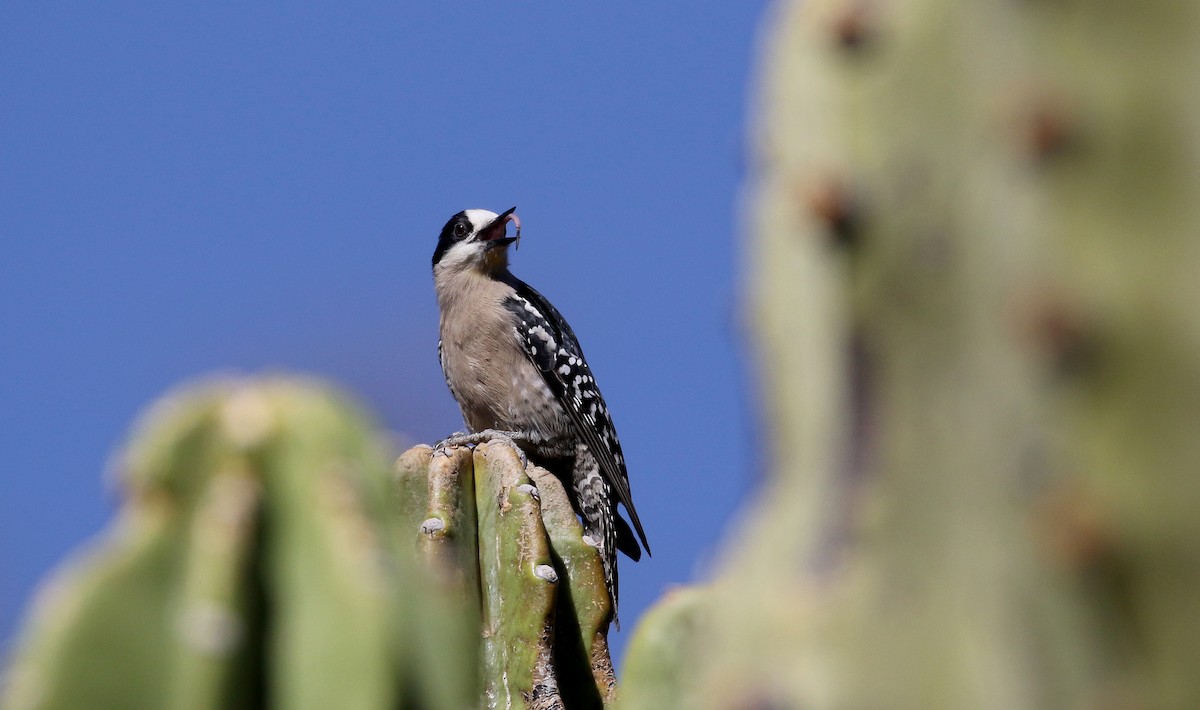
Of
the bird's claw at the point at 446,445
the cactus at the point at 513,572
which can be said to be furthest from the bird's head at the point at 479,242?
the cactus at the point at 513,572

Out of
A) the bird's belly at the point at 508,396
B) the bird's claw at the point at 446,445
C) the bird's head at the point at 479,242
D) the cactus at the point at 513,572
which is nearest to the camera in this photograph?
the cactus at the point at 513,572

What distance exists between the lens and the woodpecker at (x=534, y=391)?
8.95m

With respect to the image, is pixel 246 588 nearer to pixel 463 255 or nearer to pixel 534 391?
pixel 534 391

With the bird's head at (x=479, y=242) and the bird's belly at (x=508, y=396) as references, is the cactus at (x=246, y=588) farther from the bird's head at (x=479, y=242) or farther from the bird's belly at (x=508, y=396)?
the bird's head at (x=479, y=242)

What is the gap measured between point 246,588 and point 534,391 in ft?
23.9

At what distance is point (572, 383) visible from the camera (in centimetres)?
936

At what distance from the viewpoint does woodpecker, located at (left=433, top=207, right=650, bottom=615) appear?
8.95 metres

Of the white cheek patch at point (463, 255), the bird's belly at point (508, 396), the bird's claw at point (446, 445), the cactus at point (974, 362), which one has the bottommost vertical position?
the cactus at point (974, 362)

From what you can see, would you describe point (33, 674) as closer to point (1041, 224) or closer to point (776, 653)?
point (776, 653)

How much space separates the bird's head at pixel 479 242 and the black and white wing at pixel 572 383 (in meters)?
0.38

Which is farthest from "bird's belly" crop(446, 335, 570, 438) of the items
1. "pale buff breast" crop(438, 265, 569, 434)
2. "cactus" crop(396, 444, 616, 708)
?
"cactus" crop(396, 444, 616, 708)

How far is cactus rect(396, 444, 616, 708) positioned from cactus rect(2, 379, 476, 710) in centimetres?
243

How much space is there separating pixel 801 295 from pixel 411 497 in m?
3.62

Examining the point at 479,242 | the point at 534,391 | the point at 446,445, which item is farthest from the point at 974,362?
the point at 479,242
